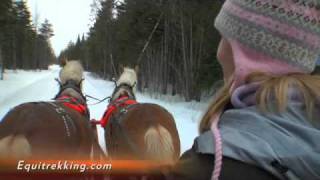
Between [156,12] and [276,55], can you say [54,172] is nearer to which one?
[276,55]

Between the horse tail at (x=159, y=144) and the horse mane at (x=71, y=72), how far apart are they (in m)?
2.09

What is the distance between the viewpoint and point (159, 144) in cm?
462

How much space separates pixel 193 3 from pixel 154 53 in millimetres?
9561

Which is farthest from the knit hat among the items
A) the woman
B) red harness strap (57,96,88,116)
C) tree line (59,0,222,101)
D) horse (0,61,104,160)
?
tree line (59,0,222,101)

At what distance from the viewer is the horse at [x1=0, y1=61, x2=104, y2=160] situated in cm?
412

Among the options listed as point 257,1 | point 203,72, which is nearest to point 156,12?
point 203,72

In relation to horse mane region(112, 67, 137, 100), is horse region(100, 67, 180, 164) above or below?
below

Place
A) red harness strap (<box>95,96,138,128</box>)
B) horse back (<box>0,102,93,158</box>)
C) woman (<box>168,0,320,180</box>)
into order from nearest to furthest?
woman (<box>168,0,320,180</box>) < horse back (<box>0,102,93,158</box>) < red harness strap (<box>95,96,138,128</box>)

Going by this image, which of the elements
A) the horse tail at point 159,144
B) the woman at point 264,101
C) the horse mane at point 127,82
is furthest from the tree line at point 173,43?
the woman at point 264,101

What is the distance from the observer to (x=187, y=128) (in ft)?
36.6

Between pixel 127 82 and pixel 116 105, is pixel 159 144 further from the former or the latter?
pixel 127 82

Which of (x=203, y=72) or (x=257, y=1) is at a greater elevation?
(x=257, y=1)

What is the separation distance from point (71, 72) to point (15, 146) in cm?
260

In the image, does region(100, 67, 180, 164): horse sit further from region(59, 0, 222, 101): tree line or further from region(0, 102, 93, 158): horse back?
region(59, 0, 222, 101): tree line
